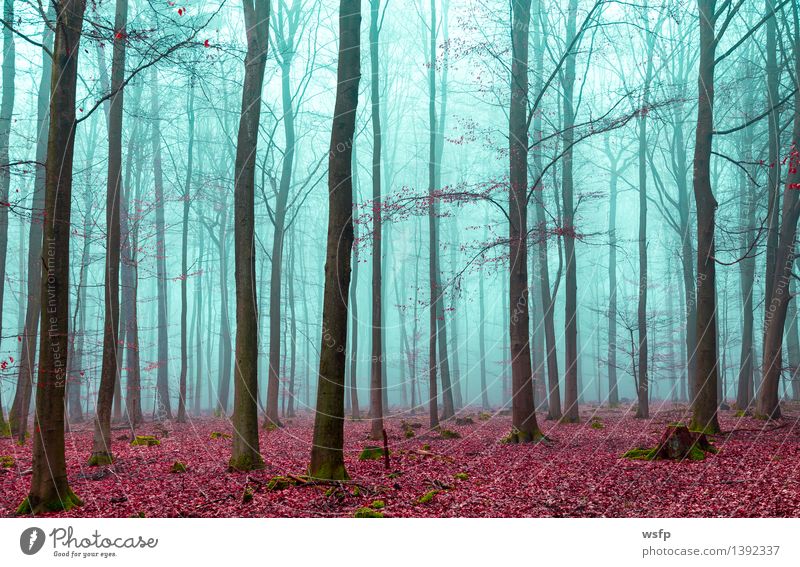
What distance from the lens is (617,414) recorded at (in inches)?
965

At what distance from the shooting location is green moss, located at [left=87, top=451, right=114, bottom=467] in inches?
482

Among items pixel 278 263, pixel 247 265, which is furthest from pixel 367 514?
pixel 278 263

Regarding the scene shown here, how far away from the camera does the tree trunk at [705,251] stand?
13203 millimetres

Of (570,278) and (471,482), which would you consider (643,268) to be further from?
(471,482)

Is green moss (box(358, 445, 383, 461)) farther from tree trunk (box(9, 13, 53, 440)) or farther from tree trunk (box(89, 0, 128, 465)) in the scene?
tree trunk (box(9, 13, 53, 440))

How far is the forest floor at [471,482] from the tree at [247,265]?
2.37ft

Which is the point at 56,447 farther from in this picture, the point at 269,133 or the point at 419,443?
the point at 269,133

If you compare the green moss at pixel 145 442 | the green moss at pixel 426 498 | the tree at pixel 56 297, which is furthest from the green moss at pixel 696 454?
the green moss at pixel 145 442

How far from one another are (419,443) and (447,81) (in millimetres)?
14950

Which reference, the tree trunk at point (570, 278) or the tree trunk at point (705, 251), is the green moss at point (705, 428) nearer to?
the tree trunk at point (705, 251)

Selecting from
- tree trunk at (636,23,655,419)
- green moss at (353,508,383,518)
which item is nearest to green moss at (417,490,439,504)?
green moss at (353,508,383,518)

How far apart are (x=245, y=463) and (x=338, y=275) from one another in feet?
12.7

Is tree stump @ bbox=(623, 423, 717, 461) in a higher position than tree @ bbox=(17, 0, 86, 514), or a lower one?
lower

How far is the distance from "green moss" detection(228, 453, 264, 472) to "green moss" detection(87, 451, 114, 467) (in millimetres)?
2730
